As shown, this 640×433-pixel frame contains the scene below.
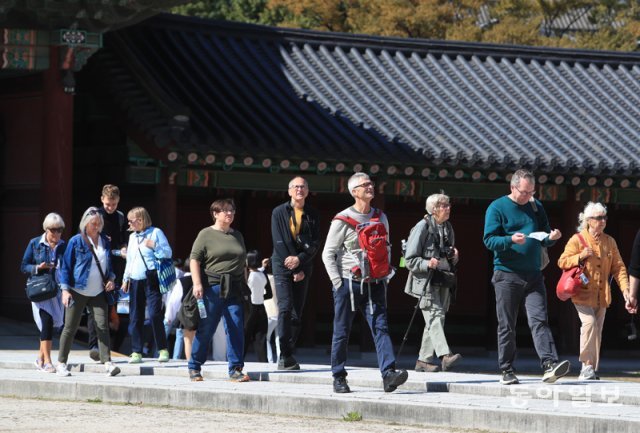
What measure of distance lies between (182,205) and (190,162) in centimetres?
197

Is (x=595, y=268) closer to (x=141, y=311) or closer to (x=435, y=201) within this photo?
(x=435, y=201)

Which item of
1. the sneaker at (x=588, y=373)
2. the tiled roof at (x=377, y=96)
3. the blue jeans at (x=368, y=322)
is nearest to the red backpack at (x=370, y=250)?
the blue jeans at (x=368, y=322)

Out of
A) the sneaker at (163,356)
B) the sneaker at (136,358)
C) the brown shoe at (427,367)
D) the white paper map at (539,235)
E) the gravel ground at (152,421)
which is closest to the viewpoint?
the gravel ground at (152,421)

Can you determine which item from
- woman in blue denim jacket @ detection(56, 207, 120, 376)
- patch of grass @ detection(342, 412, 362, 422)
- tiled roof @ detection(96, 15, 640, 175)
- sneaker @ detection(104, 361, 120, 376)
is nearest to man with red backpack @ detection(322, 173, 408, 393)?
patch of grass @ detection(342, 412, 362, 422)

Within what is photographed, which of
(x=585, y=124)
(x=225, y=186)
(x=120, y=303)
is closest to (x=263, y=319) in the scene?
(x=120, y=303)

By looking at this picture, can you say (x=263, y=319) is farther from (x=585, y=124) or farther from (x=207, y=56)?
(x=585, y=124)

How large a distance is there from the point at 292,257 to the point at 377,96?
30.7 feet

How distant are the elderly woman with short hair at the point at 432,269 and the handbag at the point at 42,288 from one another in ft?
11.6

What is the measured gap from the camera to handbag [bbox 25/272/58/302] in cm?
1368

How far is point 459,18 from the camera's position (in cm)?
3484

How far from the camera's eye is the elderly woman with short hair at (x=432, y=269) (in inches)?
553

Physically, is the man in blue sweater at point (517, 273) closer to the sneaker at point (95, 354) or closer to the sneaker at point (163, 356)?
the sneaker at point (163, 356)

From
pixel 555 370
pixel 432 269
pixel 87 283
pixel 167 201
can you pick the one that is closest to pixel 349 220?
pixel 555 370

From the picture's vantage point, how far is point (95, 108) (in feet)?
66.2
